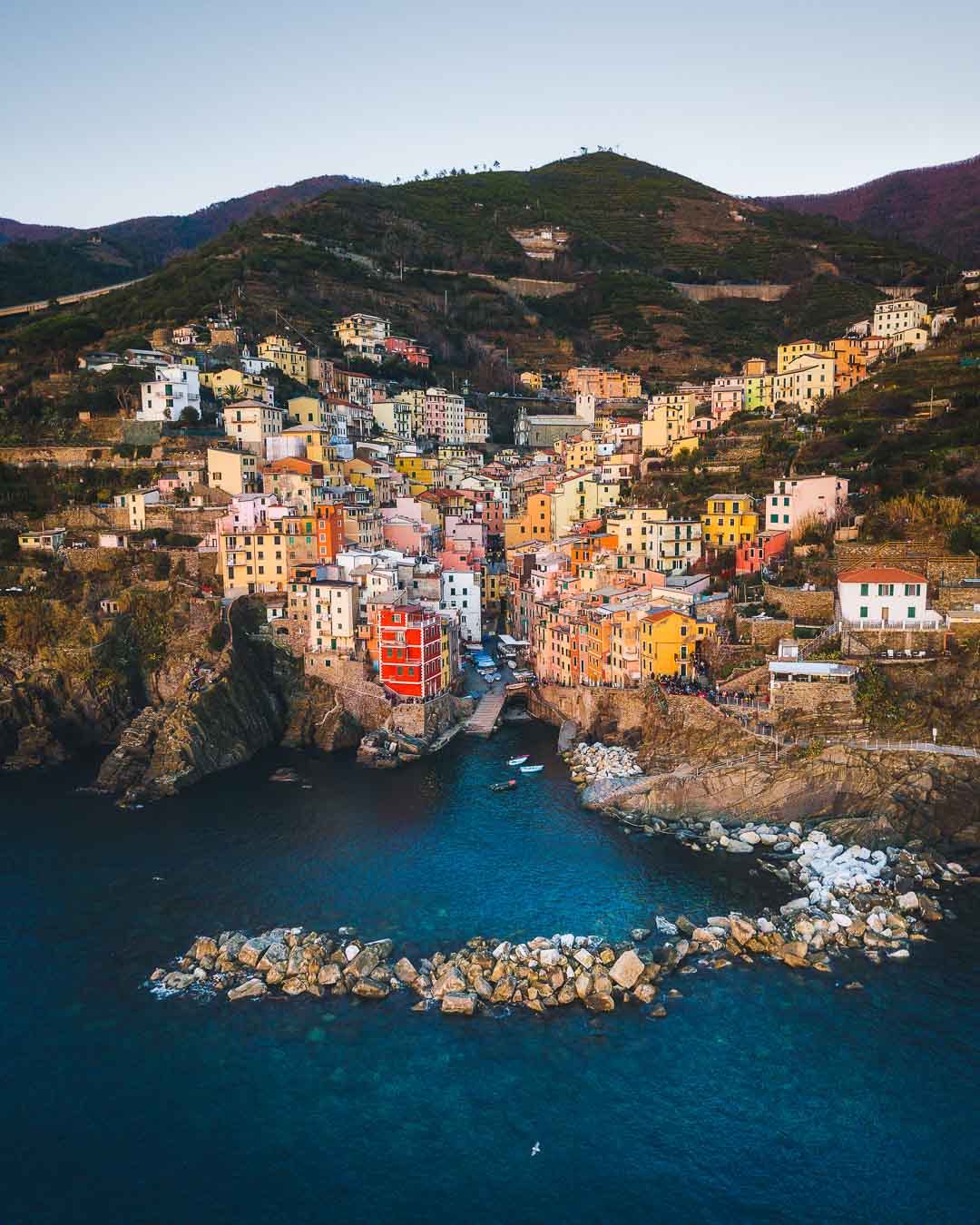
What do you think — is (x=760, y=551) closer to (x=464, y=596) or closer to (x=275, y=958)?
(x=464, y=596)

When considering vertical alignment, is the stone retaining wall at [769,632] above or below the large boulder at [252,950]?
above

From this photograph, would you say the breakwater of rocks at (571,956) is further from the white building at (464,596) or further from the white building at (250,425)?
the white building at (250,425)

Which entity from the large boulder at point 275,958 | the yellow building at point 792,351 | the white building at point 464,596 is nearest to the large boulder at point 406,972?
the large boulder at point 275,958

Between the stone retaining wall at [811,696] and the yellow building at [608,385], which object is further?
the yellow building at [608,385]

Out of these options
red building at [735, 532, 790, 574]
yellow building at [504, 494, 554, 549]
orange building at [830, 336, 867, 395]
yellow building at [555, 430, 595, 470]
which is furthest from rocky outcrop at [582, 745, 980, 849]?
yellow building at [555, 430, 595, 470]

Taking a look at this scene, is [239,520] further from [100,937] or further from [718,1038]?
[718,1038]

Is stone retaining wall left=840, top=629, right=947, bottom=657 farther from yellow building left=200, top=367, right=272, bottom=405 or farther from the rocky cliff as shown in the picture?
yellow building left=200, top=367, right=272, bottom=405

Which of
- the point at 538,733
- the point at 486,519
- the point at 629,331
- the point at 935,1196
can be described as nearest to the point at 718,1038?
the point at 935,1196

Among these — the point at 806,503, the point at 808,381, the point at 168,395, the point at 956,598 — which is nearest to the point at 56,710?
the point at 168,395
